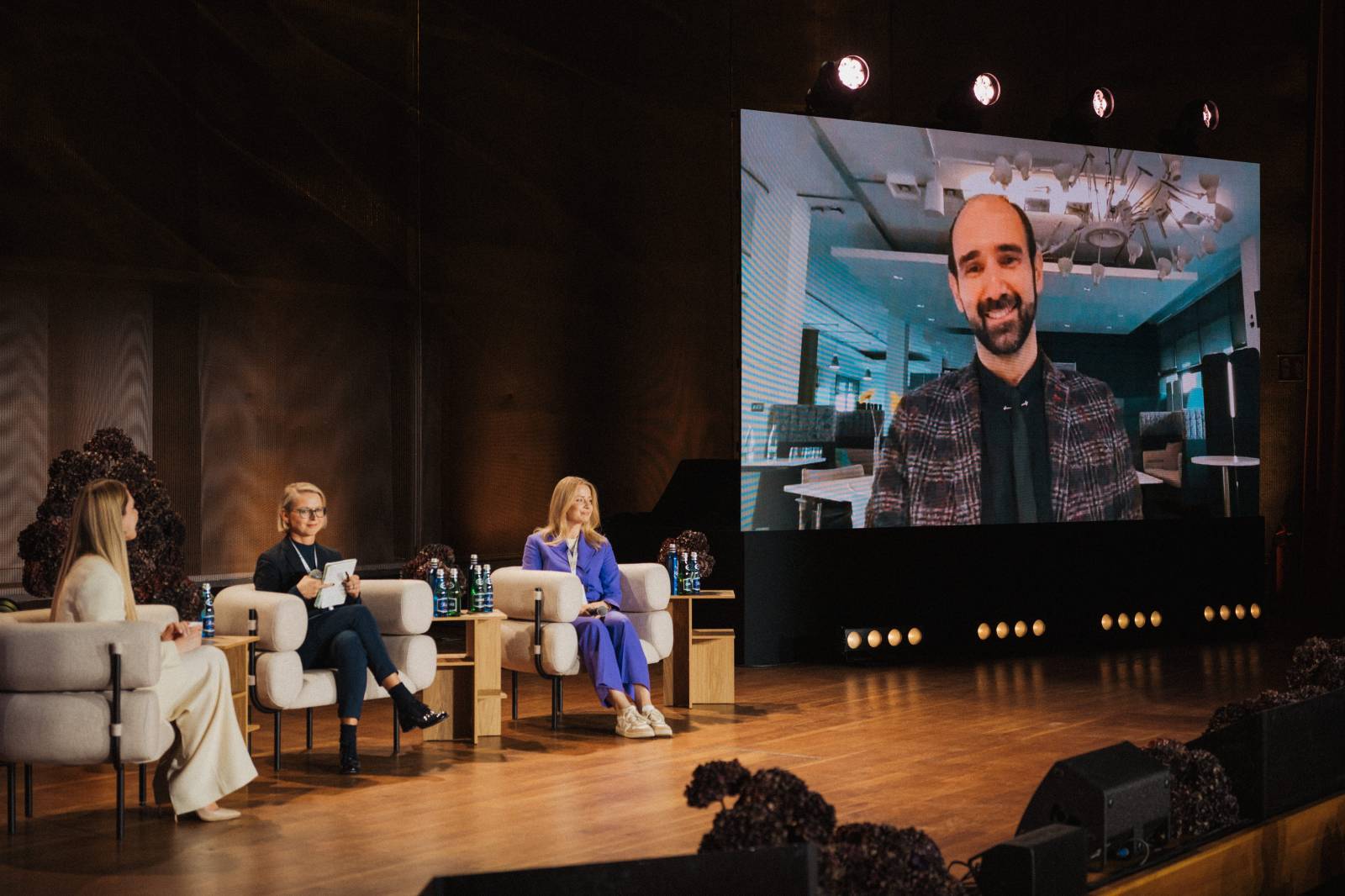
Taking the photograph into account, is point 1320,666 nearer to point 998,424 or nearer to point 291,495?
point 291,495

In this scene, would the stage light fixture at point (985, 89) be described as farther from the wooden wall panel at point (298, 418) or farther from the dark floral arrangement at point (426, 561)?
the dark floral arrangement at point (426, 561)

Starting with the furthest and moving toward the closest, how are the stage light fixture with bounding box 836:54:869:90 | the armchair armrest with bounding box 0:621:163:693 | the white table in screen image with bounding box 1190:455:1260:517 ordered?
the white table in screen image with bounding box 1190:455:1260:517, the stage light fixture with bounding box 836:54:869:90, the armchair armrest with bounding box 0:621:163:693

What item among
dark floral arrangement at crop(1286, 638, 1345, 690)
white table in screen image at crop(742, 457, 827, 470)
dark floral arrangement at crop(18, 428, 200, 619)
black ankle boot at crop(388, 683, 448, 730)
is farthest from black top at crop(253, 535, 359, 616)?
dark floral arrangement at crop(1286, 638, 1345, 690)

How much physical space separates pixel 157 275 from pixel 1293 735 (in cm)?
511

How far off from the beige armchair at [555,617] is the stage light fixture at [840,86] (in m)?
2.95

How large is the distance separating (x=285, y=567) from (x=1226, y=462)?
6104 millimetres

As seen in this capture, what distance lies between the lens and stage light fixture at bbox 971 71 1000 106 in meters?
8.34

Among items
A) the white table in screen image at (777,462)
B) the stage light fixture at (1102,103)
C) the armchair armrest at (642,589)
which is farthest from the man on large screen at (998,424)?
the armchair armrest at (642,589)

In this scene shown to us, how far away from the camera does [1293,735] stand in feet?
13.4

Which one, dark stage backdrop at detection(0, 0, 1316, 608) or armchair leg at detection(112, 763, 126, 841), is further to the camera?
dark stage backdrop at detection(0, 0, 1316, 608)

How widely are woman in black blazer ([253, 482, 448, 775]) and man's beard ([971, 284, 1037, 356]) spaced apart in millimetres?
4153

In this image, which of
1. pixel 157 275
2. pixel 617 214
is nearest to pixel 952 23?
pixel 617 214

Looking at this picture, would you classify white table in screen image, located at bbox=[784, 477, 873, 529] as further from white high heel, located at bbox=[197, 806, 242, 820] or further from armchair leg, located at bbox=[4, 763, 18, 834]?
armchair leg, located at bbox=[4, 763, 18, 834]

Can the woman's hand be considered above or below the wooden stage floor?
above
